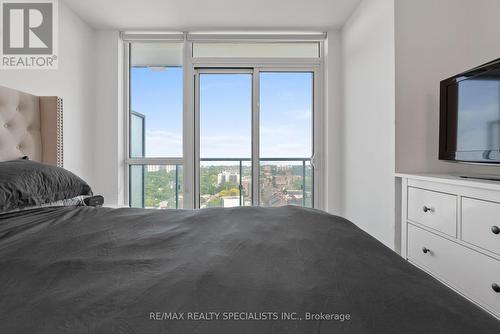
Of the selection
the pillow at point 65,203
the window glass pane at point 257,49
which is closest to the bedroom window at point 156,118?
the window glass pane at point 257,49

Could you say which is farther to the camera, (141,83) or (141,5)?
(141,83)

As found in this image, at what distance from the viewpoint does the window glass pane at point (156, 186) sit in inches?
139

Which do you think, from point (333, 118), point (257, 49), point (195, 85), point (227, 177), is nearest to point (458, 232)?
point (333, 118)

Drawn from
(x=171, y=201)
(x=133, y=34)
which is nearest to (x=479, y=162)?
(x=171, y=201)

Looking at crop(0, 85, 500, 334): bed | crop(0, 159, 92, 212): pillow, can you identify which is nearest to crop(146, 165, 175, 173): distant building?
crop(0, 159, 92, 212): pillow

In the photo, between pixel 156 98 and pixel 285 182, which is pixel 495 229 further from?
pixel 156 98

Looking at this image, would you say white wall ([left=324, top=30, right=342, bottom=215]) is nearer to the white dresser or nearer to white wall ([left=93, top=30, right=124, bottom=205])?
the white dresser

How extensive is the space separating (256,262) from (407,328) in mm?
388

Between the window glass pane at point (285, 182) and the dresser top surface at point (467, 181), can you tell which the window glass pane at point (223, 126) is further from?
the dresser top surface at point (467, 181)

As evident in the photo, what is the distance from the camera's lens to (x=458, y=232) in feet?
5.18

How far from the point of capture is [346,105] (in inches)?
127

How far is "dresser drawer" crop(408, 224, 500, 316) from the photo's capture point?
139 centimetres

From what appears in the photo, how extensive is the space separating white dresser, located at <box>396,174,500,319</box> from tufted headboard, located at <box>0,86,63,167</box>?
8.95 feet

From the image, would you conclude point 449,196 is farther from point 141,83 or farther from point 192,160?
point 141,83
